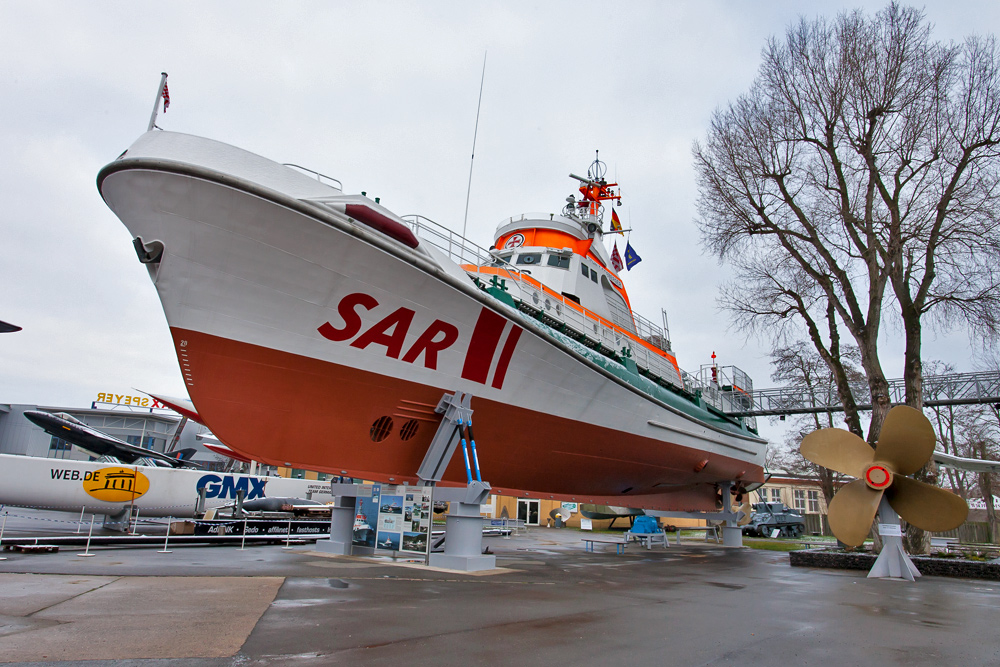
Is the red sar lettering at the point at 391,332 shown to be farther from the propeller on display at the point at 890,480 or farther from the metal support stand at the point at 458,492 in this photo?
the propeller on display at the point at 890,480

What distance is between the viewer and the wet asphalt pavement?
10.6ft

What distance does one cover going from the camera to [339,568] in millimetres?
6926

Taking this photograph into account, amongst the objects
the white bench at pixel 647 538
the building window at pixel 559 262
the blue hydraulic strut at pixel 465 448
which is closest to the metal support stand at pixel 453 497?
the blue hydraulic strut at pixel 465 448

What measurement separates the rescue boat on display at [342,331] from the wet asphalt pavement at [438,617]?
182cm

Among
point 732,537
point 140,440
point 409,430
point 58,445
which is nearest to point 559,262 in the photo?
point 409,430

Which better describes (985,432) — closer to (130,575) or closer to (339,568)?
(339,568)

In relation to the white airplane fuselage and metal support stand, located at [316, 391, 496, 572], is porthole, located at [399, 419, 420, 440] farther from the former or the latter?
the white airplane fuselage

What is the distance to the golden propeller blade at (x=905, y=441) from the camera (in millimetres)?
8703

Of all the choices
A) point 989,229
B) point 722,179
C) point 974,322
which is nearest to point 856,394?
point 974,322

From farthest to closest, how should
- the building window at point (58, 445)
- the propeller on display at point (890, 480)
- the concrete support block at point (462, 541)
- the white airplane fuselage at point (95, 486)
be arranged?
1. the building window at point (58, 445)
2. the white airplane fuselage at point (95, 486)
3. the propeller on display at point (890, 480)
4. the concrete support block at point (462, 541)

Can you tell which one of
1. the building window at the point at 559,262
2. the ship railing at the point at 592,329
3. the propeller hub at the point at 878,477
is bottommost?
the propeller hub at the point at 878,477

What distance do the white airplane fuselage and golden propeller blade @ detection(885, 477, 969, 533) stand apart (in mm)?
14199

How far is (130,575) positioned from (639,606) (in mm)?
5259

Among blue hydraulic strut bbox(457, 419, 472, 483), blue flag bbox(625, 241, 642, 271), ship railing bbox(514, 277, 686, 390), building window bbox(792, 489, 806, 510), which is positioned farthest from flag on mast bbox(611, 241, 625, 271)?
building window bbox(792, 489, 806, 510)
